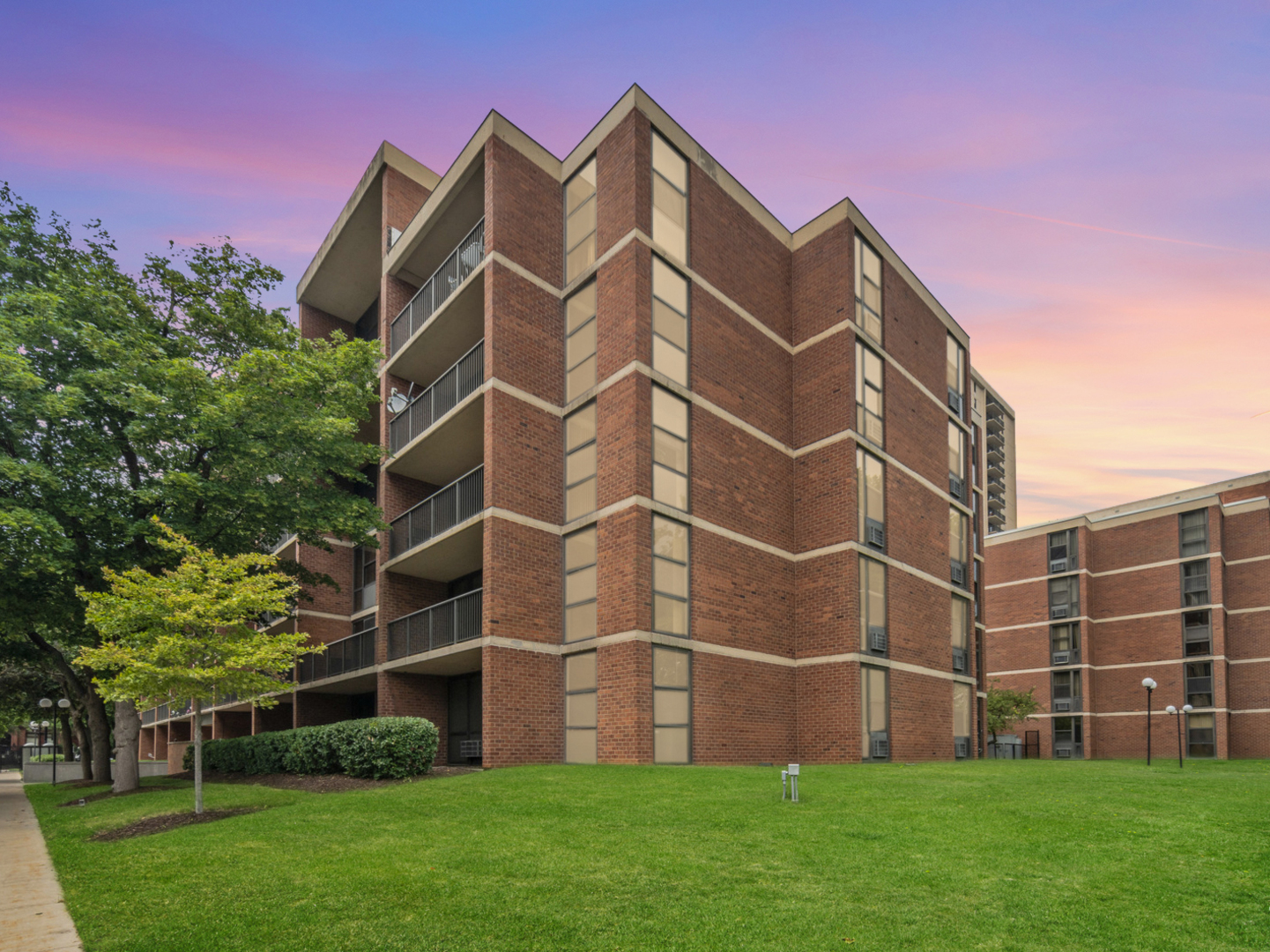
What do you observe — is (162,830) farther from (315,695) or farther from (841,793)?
(315,695)

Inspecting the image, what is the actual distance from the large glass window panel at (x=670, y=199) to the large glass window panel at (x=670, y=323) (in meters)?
0.80

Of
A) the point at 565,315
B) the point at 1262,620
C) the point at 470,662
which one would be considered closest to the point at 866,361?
the point at 565,315

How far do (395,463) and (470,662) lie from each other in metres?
6.97

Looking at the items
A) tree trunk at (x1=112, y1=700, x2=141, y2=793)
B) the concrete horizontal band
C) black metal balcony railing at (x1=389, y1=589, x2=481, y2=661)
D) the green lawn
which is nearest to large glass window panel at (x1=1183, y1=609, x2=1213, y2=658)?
the concrete horizontal band

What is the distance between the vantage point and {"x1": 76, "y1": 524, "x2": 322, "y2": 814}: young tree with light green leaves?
45.2 feet

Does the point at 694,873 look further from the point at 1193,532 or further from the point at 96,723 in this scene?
the point at 1193,532

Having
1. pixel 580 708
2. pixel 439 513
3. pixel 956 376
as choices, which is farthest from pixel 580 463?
pixel 956 376

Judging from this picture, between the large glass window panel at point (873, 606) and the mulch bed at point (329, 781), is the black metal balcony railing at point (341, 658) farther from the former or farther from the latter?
the large glass window panel at point (873, 606)

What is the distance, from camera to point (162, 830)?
12.3 m

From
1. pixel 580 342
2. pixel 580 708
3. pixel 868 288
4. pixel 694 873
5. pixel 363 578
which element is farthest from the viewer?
pixel 363 578

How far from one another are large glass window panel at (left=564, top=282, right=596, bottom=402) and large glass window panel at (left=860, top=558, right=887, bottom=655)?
350 inches

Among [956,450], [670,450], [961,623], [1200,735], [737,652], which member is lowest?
[1200,735]

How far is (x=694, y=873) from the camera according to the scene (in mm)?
8086

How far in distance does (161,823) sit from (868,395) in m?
20.1
